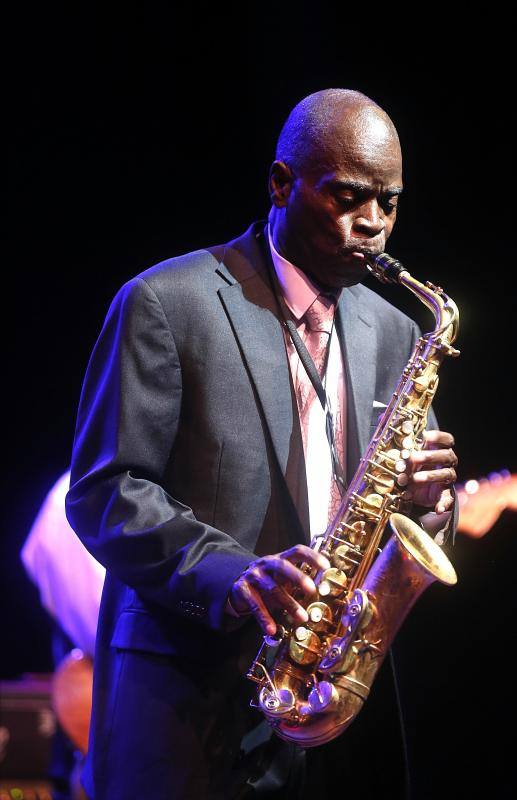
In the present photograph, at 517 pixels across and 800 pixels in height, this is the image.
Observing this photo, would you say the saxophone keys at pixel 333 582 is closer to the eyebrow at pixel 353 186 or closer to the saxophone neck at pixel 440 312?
the saxophone neck at pixel 440 312

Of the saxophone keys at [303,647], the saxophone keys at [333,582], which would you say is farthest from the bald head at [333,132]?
the saxophone keys at [303,647]

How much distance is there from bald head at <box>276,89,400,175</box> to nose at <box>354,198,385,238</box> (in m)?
0.13

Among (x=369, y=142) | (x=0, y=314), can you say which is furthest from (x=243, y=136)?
(x=369, y=142)

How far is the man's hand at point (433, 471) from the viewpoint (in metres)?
2.33

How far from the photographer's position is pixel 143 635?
2.16 meters

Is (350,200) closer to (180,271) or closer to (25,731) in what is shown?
(180,271)

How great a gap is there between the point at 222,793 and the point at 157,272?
47.3 inches

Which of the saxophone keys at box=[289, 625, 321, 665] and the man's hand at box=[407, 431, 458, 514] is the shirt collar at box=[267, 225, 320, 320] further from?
the saxophone keys at box=[289, 625, 321, 665]

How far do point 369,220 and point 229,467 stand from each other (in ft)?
2.36

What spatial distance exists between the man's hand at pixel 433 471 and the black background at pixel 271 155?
6.19 feet

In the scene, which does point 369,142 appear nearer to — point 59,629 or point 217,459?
point 217,459

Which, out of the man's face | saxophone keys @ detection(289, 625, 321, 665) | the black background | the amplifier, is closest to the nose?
the man's face

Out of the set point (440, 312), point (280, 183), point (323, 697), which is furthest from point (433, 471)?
point (280, 183)

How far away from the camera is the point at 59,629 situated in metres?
4.15
